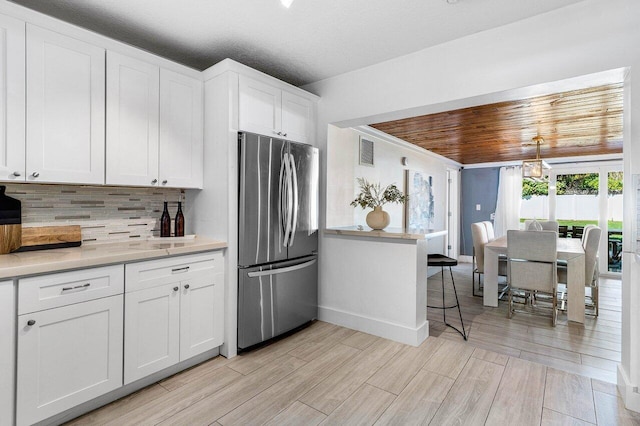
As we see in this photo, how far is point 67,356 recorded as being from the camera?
5.84ft

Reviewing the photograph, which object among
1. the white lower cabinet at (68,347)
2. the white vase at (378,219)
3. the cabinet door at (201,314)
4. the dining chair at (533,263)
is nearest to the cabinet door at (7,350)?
the white lower cabinet at (68,347)

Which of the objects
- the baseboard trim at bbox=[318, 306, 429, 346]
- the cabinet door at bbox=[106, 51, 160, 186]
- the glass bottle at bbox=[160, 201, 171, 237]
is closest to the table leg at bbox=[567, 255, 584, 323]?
the baseboard trim at bbox=[318, 306, 429, 346]

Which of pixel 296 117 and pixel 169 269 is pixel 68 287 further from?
pixel 296 117

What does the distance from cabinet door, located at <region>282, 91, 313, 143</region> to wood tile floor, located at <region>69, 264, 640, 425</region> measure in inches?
Result: 75.2

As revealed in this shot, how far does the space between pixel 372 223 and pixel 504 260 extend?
94.1 inches

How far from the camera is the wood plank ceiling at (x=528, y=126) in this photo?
125 inches

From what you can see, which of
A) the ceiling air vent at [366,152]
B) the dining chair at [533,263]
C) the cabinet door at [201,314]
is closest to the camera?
the cabinet door at [201,314]

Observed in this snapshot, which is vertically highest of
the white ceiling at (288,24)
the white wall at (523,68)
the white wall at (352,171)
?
the white ceiling at (288,24)

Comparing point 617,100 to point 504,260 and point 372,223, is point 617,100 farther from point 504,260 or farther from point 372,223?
point 372,223

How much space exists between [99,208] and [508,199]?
7477 millimetres

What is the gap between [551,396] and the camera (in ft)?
6.91

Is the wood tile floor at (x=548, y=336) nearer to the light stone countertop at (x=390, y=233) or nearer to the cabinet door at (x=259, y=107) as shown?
the light stone countertop at (x=390, y=233)

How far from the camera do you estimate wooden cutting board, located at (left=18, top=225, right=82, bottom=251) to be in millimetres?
2109

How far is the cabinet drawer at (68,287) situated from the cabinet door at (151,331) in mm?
137
